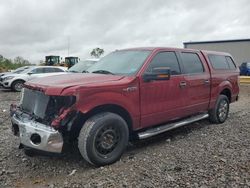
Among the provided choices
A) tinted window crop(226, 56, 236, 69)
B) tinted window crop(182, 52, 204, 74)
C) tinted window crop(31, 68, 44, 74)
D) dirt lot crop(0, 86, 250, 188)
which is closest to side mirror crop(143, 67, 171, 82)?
tinted window crop(182, 52, 204, 74)

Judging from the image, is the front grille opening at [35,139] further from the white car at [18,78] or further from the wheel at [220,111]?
the white car at [18,78]

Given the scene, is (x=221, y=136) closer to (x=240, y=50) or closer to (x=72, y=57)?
(x=72, y=57)

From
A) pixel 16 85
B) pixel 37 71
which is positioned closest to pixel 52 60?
pixel 37 71

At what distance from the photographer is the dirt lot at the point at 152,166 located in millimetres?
3541

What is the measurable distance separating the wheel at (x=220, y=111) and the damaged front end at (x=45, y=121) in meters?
3.94

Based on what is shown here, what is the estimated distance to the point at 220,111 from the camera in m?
6.62

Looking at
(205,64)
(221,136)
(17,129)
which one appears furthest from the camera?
(205,64)

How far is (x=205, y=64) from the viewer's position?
19.9ft

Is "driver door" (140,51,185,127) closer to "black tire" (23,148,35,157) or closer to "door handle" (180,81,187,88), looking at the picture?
"door handle" (180,81,187,88)

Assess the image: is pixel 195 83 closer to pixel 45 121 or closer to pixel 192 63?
pixel 192 63

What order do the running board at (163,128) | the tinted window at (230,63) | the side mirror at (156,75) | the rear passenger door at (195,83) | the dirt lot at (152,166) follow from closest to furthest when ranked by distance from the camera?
the dirt lot at (152,166) → the side mirror at (156,75) → the running board at (163,128) → the rear passenger door at (195,83) → the tinted window at (230,63)

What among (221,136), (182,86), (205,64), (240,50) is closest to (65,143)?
(182,86)

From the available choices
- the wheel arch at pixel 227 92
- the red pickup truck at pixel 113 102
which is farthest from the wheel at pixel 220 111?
the red pickup truck at pixel 113 102

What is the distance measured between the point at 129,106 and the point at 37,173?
5.47 feet
